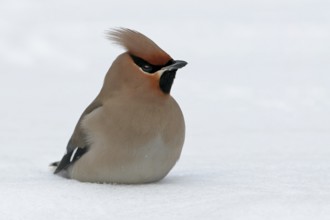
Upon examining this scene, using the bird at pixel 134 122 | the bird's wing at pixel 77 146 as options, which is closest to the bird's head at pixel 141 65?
the bird at pixel 134 122

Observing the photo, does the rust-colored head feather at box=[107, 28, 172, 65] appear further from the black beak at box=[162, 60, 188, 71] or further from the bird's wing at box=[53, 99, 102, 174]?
the bird's wing at box=[53, 99, 102, 174]

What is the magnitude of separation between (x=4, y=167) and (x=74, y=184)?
0.93m

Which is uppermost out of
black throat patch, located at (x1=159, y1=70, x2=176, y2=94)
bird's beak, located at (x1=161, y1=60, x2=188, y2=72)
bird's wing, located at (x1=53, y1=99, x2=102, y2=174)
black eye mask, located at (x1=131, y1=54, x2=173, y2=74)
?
bird's beak, located at (x1=161, y1=60, x2=188, y2=72)

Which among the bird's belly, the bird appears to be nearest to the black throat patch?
the bird

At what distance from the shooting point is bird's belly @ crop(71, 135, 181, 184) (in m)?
4.94

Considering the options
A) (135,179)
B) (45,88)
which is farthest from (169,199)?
(45,88)

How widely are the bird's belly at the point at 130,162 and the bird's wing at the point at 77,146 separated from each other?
4.4 inches

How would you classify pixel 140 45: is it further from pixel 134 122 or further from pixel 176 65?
pixel 134 122

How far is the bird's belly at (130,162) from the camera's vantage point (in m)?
4.94

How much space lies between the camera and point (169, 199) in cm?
451

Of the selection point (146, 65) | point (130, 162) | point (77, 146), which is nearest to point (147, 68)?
point (146, 65)

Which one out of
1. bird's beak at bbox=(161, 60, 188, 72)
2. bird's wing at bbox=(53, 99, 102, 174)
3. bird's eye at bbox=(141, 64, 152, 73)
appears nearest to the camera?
bird's beak at bbox=(161, 60, 188, 72)

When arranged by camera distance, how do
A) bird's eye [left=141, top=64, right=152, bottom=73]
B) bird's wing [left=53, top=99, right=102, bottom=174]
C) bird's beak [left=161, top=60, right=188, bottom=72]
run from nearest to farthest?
bird's beak [left=161, top=60, right=188, bottom=72]
bird's eye [left=141, top=64, right=152, bottom=73]
bird's wing [left=53, top=99, right=102, bottom=174]

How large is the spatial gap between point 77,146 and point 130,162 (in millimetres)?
414
